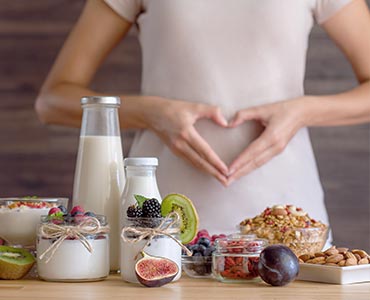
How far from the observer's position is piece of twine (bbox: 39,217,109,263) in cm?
137

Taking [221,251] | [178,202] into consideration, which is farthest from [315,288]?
[178,202]

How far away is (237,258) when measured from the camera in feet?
4.60

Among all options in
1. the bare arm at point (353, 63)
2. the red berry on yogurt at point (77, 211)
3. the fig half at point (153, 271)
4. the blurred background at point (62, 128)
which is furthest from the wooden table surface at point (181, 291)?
the blurred background at point (62, 128)

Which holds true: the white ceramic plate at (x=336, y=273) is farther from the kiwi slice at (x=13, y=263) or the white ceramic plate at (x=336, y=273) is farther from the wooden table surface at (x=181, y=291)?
the kiwi slice at (x=13, y=263)

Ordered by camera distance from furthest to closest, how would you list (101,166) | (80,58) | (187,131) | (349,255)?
(80,58)
(187,131)
(101,166)
(349,255)

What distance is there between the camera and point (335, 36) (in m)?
2.36

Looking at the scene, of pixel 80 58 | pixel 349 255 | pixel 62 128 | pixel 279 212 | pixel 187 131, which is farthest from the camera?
pixel 62 128

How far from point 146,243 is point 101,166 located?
226 mm

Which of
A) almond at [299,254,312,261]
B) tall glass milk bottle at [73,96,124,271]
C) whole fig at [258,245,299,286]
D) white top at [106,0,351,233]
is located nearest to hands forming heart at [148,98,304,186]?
white top at [106,0,351,233]

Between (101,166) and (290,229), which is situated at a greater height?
(101,166)

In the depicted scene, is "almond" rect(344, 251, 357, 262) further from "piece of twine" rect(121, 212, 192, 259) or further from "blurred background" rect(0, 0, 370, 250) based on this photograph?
"blurred background" rect(0, 0, 370, 250)

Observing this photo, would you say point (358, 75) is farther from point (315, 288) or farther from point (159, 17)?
point (315, 288)

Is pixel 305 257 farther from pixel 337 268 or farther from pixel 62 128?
pixel 62 128

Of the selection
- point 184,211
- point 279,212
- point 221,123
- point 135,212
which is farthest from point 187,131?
point 135,212
